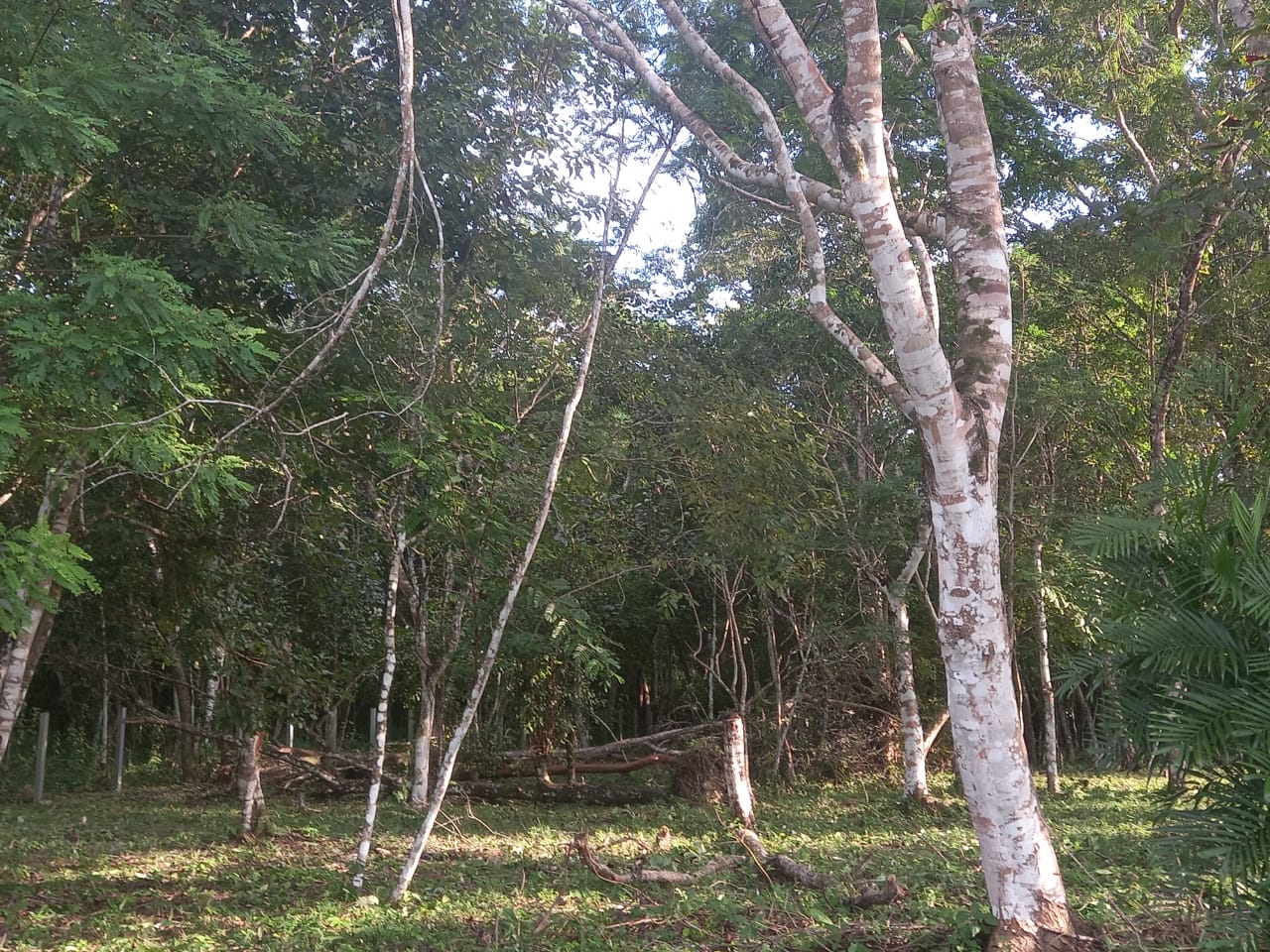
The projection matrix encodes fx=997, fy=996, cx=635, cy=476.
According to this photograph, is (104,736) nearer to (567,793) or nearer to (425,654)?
(567,793)

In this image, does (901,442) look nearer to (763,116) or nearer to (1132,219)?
(1132,219)

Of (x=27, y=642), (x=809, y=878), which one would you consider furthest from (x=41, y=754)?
(x=809, y=878)

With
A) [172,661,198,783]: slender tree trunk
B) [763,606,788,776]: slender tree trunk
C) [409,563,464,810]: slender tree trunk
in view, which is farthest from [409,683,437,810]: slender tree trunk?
[172,661,198,783]: slender tree trunk

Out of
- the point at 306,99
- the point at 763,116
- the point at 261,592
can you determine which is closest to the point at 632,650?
the point at 261,592

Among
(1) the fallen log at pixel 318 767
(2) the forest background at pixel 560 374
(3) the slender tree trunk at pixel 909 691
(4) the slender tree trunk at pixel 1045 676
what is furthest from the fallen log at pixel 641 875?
(4) the slender tree trunk at pixel 1045 676

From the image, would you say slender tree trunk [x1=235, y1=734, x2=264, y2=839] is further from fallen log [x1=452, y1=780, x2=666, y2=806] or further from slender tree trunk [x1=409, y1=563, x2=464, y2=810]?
fallen log [x1=452, y1=780, x2=666, y2=806]

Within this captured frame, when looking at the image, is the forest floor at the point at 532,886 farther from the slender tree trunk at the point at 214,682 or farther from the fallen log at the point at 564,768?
the slender tree trunk at the point at 214,682

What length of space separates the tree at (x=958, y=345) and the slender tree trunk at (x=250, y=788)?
19.6ft

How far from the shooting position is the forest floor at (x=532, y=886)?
17.4 feet

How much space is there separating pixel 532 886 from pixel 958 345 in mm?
4581

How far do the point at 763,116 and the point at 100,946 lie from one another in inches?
220

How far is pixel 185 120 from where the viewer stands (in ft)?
18.6

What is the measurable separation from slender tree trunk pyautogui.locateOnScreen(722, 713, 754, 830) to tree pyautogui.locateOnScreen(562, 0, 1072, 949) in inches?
178

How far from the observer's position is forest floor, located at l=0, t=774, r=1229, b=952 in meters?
5.29
